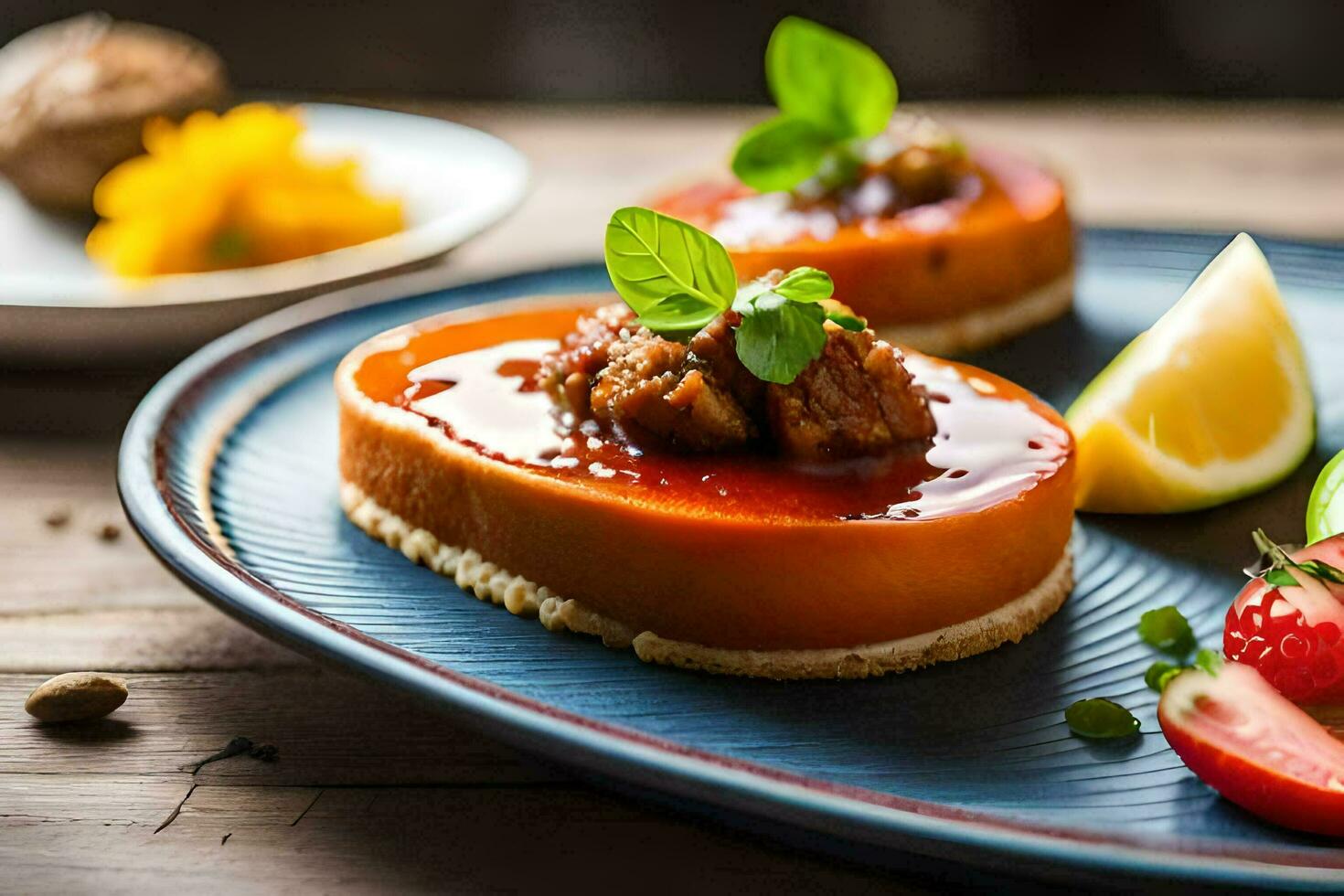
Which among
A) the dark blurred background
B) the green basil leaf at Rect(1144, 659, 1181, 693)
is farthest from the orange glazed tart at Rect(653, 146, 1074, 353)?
the dark blurred background

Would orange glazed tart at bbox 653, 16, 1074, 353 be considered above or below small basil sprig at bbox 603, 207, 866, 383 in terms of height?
below

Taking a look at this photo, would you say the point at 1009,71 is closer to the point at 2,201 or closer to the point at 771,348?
the point at 2,201

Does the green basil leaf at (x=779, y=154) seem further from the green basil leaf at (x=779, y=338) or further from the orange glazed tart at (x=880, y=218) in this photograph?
the green basil leaf at (x=779, y=338)

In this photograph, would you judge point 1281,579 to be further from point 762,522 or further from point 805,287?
point 805,287

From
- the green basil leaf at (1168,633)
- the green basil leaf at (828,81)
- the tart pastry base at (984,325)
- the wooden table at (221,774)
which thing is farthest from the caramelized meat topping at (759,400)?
the green basil leaf at (828,81)

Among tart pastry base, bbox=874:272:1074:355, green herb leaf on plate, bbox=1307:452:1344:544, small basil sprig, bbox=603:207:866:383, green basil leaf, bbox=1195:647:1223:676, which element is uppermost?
small basil sprig, bbox=603:207:866:383

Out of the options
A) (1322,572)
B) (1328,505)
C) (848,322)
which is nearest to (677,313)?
(848,322)

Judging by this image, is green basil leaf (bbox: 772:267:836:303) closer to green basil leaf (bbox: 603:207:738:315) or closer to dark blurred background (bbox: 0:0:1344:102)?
green basil leaf (bbox: 603:207:738:315)
